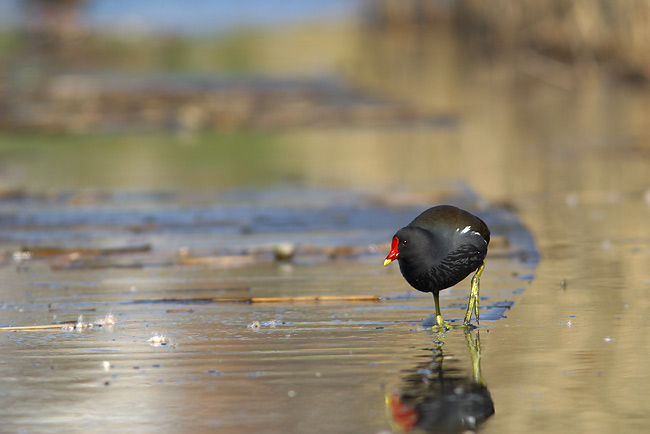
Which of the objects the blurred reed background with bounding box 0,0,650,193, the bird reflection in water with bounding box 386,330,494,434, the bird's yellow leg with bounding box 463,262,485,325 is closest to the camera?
the bird reflection in water with bounding box 386,330,494,434

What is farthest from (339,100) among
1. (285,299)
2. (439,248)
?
(439,248)

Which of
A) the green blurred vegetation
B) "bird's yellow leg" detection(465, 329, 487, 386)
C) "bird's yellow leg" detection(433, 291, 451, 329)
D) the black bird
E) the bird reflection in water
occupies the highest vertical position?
the green blurred vegetation

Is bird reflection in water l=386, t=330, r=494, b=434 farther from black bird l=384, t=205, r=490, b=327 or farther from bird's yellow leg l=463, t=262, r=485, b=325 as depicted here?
bird's yellow leg l=463, t=262, r=485, b=325

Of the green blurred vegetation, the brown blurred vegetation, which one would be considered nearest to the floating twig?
the green blurred vegetation

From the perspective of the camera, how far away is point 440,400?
538 cm

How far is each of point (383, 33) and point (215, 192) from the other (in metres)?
29.2

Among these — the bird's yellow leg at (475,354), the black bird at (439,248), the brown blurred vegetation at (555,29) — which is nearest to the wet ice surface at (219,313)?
the bird's yellow leg at (475,354)

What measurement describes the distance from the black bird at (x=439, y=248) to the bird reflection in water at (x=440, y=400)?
0.45 m

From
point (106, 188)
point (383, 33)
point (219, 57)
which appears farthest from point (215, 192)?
point (383, 33)

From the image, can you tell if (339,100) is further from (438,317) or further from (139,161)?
(438,317)

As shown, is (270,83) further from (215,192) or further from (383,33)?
(383,33)

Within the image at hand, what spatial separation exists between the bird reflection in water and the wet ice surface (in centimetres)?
6

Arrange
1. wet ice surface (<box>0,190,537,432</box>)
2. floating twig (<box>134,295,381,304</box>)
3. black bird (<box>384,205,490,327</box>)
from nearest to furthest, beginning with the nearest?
1. wet ice surface (<box>0,190,537,432</box>)
2. black bird (<box>384,205,490,327</box>)
3. floating twig (<box>134,295,381,304</box>)

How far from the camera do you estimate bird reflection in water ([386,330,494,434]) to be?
5051mm
